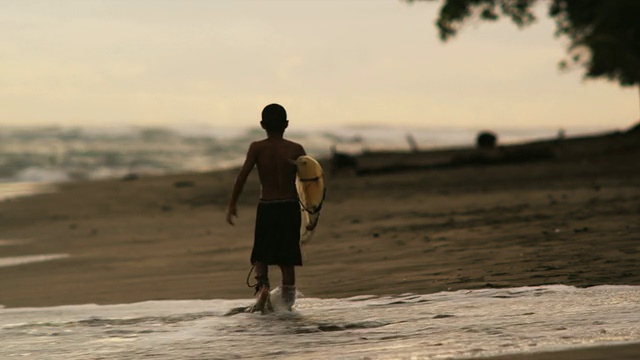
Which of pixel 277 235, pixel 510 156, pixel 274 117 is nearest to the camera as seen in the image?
pixel 277 235

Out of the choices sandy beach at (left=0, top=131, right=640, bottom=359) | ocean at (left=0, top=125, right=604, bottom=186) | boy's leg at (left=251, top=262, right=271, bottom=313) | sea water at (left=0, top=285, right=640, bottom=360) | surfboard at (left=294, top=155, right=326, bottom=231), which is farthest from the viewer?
ocean at (left=0, top=125, right=604, bottom=186)

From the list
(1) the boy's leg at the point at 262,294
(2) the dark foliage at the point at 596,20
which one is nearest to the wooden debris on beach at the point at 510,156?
(2) the dark foliage at the point at 596,20

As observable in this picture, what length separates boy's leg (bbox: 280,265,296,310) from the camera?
8.47 metres

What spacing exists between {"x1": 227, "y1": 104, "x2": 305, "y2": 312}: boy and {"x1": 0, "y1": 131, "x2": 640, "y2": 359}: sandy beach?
839mm

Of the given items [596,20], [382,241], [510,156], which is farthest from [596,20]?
[382,241]

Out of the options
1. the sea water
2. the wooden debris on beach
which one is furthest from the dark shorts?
the wooden debris on beach

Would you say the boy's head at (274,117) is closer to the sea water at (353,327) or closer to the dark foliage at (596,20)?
the sea water at (353,327)

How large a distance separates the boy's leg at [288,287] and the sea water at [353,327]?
10 centimetres

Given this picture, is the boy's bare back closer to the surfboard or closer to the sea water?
the surfboard

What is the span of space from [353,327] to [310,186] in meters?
1.69

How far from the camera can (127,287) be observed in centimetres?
1067

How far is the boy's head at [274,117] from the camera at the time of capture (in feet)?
28.4

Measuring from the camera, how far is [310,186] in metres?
8.73

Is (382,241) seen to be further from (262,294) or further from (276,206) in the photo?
(262,294)
